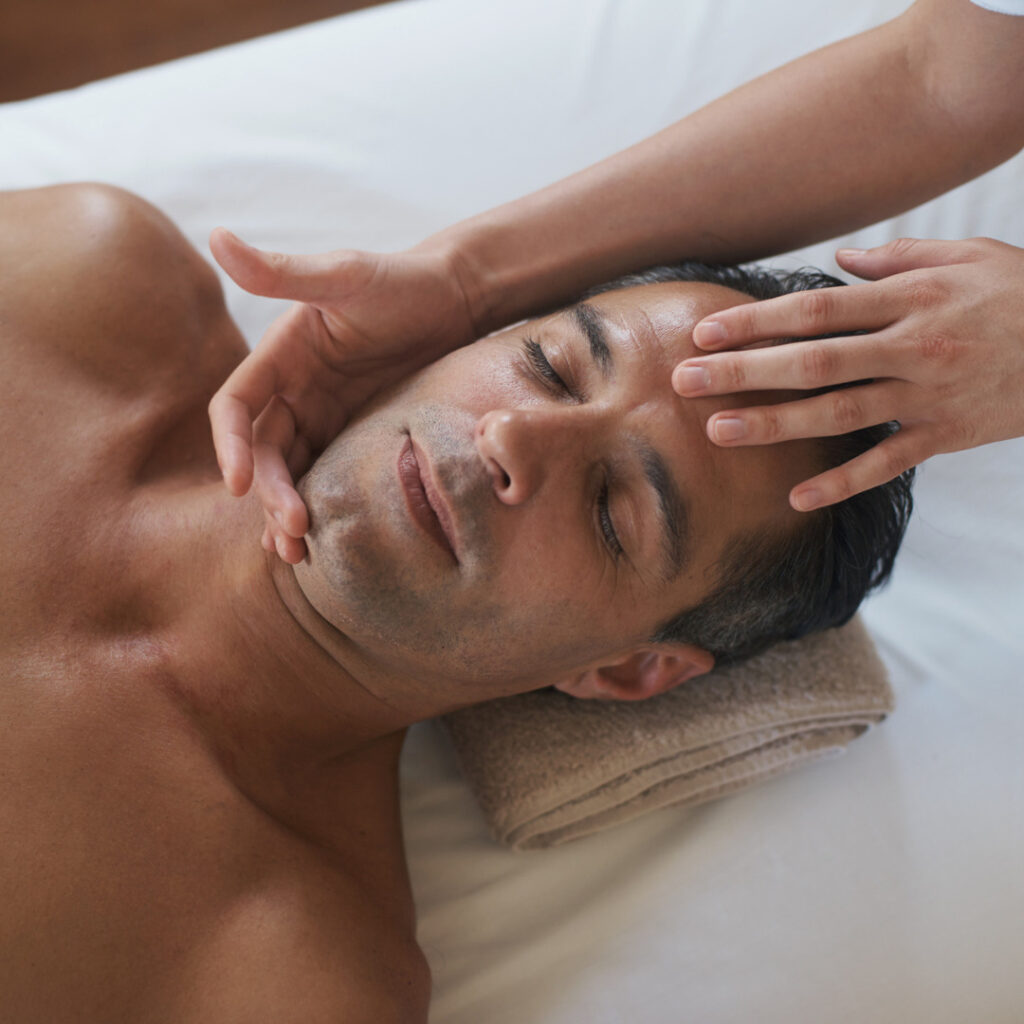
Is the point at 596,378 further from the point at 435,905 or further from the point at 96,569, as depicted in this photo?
the point at 435,905

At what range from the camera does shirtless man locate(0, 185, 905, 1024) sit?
1152 millimetres

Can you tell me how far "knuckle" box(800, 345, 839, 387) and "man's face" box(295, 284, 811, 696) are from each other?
90 mm

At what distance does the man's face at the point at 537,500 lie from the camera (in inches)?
45.1

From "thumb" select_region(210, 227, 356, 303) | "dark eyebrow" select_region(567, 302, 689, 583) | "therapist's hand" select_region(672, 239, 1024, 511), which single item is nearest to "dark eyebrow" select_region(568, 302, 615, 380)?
"dark eyebrow" select_region(567, 302, 689, 583)

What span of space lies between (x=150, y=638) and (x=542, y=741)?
604 millimetres

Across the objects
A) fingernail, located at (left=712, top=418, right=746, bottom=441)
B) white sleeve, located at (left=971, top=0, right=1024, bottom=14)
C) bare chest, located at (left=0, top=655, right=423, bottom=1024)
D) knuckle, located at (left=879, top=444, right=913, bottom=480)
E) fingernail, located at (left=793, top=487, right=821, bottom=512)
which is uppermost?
white sleeve, located at (left=971, top=0, right=1024, bottom=14)

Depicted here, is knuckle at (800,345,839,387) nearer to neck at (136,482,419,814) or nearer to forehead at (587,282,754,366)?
forehead at (587,282,754,366)

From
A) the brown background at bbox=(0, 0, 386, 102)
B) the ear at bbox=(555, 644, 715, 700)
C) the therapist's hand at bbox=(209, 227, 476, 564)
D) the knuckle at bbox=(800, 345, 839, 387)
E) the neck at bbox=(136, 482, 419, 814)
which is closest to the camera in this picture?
the knuckle at bbox=(800, 345, 839, 387)

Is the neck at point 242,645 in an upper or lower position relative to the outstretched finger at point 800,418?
lower

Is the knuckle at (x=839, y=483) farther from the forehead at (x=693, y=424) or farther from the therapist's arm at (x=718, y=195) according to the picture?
the therapist's arm at (x=718, y=195)

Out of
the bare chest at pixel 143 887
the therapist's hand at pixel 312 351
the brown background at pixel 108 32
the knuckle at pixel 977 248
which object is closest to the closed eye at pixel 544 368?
the therapist's hand at pixel 312 351

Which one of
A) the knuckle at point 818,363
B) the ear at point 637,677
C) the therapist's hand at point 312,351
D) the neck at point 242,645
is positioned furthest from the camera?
the ear at point 637,677

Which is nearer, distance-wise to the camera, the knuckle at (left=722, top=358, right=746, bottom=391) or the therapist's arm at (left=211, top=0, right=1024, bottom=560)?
the knuckle at (left=722, top=358, right=746, bottom=391)

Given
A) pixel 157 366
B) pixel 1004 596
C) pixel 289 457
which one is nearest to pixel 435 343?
pixel 289 457
